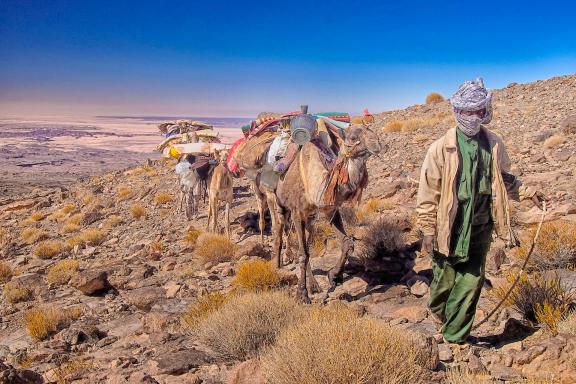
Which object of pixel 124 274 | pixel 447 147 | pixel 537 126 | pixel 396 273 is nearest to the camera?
pixel 447 147

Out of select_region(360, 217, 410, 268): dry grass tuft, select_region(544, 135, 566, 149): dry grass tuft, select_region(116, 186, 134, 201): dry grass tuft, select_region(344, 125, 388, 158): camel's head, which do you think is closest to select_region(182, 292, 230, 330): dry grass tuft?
select_region(360, 217, 410, 268): dry grass tuft

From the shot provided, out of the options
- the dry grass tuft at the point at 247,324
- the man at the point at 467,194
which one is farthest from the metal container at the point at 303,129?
the man at the point at 467,194

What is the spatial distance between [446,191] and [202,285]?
15.8 feet

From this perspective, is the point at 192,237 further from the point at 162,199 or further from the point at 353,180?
the point at 162,199

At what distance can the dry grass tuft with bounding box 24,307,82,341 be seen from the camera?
609cm

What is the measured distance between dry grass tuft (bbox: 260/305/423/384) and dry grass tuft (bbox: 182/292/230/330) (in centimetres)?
192

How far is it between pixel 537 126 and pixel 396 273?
10766 mm

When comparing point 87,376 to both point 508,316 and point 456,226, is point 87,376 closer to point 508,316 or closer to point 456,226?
point 456,226

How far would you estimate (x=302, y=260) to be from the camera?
5789 mm

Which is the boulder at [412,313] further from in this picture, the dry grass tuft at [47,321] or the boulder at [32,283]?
the boulder at [32,283]

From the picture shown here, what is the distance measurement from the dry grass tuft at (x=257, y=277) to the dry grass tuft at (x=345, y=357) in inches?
110

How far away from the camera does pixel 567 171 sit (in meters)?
9.50

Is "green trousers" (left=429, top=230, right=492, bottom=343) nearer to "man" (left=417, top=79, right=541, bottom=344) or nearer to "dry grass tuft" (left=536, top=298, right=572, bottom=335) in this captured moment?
"man" (left=417, top=79, right=541, bottom=344)

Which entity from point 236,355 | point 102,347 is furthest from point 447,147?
point 102,347
